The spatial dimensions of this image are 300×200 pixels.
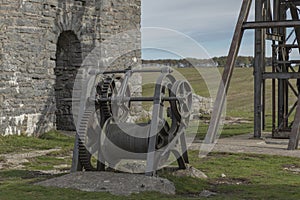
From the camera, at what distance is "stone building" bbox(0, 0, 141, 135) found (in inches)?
533

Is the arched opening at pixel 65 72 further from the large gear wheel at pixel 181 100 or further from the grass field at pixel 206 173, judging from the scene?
the large gear wheel at pixel 181 100

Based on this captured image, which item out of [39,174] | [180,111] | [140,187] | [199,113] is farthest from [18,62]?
[199,113]

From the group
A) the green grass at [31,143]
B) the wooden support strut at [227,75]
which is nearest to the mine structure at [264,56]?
the wooden support strut at [227,75]

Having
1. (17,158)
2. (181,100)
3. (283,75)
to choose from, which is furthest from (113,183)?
(283,75)

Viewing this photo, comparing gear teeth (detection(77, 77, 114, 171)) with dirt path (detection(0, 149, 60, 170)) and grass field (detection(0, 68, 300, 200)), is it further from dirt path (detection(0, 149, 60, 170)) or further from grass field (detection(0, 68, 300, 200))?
dirt path (detection(0, 149, 60, 170))

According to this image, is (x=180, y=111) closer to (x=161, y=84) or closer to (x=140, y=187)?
(x=161, y=84)

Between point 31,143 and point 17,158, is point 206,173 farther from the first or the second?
point 31,143

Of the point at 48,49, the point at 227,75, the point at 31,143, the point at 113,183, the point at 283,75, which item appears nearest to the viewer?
the point at 113,183

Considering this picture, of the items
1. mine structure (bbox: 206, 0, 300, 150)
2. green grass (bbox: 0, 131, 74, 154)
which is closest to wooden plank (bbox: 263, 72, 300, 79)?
mine structure (bbox: 206, 0, 300, 150)

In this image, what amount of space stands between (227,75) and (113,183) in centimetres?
652

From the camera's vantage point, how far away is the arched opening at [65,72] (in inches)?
629

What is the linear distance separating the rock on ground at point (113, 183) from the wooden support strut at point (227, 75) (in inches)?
207

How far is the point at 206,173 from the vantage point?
927cm

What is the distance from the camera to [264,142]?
533 inches
